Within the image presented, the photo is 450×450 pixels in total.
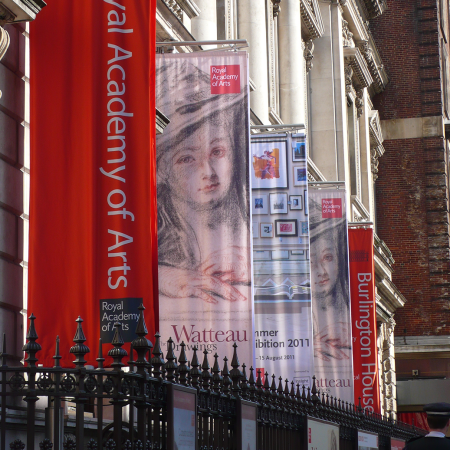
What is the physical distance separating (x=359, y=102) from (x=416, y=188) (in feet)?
18.8

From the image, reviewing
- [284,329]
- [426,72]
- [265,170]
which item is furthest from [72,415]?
[426,72]

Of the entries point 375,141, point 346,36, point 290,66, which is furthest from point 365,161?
point 290,66

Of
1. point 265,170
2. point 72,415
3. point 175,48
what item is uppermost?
point 175,48

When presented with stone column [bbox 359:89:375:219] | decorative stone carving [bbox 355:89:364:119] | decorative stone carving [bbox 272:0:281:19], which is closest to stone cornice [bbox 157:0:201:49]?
decorative stone carving [bbox 272:0:281:19]

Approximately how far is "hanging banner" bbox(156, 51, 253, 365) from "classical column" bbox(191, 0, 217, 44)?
18.9 ft

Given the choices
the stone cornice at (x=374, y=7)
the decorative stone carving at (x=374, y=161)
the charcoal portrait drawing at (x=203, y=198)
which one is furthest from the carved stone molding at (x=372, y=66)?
the charcoal portrait drawing at (x=203, y=198)

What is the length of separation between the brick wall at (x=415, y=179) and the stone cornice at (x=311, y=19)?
11807 millimetres

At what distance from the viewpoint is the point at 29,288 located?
8.30m

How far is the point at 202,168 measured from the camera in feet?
40.4

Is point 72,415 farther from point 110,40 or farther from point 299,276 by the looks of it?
point 299,276

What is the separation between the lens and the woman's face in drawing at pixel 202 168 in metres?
12.2

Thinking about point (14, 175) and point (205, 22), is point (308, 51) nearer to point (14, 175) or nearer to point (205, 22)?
point (205, 22)

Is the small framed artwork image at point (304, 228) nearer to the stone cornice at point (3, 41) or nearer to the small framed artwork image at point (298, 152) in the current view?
the small framed artwork image at point (298, 152)

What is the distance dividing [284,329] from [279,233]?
1703mm
